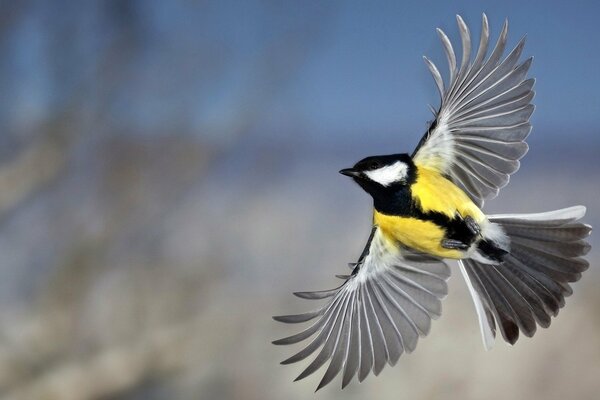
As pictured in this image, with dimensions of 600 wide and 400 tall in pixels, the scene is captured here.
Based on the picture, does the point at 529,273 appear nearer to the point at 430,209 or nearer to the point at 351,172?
the point at 430,209

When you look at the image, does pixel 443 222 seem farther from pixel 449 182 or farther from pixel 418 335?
pixel 418 335

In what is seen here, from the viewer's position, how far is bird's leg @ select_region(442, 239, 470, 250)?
1.31m

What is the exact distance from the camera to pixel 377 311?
1.53m

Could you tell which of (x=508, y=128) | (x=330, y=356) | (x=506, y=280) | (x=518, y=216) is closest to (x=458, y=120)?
(x=508, y=128)

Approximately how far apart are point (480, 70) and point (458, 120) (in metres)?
0.08

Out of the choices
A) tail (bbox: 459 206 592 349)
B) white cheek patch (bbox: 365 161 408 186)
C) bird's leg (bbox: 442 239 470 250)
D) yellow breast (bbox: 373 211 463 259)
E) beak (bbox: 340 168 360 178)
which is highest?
beak (bbox: 340 168 360 178)

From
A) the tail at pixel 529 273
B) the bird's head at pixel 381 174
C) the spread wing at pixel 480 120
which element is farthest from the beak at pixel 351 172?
the tail at pixel 529 273

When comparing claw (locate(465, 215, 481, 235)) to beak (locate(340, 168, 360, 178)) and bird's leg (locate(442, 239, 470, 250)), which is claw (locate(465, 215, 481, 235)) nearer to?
bird's leg (locate(442, 239, 470, 250))

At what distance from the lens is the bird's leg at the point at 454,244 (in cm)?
131

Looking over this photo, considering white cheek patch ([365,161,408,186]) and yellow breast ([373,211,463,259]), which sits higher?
white cheek patch ([365,161,408,186])

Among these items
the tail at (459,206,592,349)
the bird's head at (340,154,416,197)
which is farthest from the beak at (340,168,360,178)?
the tail at (459,206,592,349)

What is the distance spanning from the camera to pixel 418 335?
149cm

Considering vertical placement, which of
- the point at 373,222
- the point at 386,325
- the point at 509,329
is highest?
the point at 373,222

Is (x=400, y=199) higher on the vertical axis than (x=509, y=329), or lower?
higher
